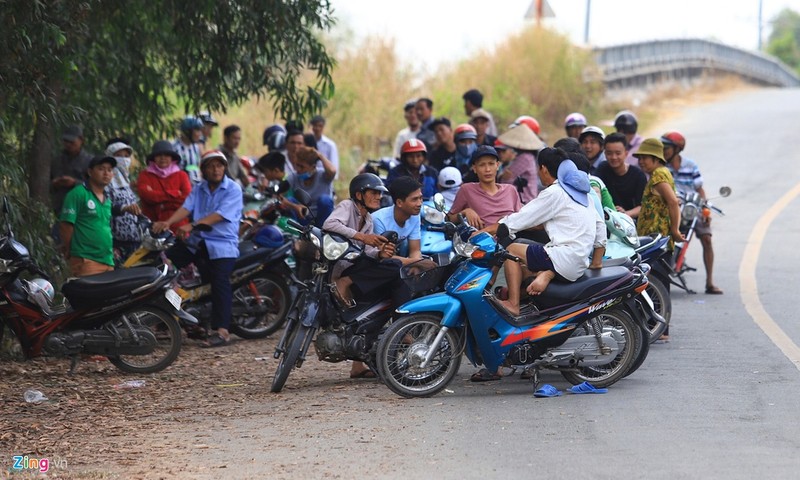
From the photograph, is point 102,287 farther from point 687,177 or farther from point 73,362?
point 687,177

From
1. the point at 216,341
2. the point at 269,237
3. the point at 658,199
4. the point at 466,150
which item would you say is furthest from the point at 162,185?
the point at 658,199

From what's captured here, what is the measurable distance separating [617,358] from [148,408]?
3486 mm

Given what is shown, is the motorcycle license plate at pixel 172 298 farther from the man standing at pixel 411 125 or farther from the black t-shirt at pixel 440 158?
the man standing at pixel 411 125

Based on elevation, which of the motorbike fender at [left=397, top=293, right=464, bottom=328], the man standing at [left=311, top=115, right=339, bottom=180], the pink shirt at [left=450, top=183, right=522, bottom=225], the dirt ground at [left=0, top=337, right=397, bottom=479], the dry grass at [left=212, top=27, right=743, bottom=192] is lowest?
the dirt ground at [left=0, top=337, right=397, bottom=479]

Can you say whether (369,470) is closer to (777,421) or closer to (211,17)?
(777,421)

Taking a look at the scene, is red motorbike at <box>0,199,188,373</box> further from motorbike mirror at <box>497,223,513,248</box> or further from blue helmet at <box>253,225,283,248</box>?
motorbike mirror at <box>497,223,513,248</box>

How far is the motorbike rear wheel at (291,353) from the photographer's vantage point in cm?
914

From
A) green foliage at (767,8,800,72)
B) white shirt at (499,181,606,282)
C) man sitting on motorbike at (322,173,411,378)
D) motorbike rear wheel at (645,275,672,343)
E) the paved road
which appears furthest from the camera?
green foliage at (767,8,800,72)

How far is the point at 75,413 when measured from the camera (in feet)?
29.5

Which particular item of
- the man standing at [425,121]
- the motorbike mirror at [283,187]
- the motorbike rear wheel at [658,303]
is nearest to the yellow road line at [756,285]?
the motorbike rear wheel at [658,303]

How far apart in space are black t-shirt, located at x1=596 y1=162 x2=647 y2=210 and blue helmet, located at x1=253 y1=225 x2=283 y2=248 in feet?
10.8

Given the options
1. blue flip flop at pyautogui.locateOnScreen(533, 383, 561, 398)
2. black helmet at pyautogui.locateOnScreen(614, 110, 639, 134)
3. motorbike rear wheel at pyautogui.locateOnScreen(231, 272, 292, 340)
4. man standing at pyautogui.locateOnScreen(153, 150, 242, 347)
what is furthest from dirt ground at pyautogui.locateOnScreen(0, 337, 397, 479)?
black helmet at pyautogui.locateOnScreen(614, 110, 639, 134)

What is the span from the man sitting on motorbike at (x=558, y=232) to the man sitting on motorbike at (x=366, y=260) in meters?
0.87

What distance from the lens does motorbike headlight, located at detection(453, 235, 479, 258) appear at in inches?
348
